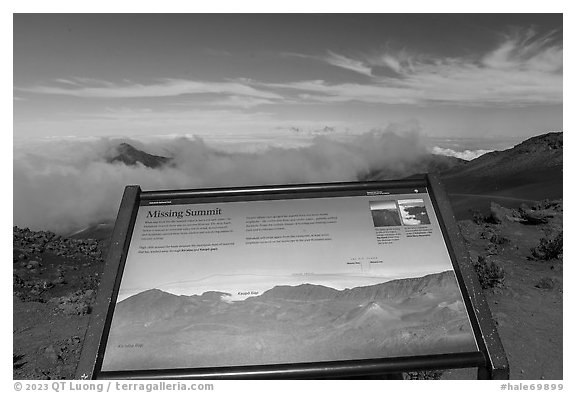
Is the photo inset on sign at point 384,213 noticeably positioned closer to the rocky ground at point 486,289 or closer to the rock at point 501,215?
the rocky ground at point 486,289

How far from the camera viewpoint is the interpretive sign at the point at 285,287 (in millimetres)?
2377

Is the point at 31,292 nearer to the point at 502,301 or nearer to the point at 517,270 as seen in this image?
the point at 502,301

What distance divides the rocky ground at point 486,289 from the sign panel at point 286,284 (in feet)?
4.85

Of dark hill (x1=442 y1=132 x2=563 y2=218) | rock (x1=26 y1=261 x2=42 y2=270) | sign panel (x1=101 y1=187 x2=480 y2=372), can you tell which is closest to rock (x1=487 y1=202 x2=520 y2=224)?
dark hill (x1=442 y1=132 x2=563 y2=218)

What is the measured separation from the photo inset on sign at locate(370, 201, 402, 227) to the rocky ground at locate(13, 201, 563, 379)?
152 centimetres

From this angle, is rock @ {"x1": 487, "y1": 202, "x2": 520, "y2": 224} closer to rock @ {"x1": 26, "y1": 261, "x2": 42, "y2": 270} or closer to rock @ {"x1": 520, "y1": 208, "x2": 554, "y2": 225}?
rock @ {"x1": 520, "y1": 208, "x2": 554, "y2": 225}

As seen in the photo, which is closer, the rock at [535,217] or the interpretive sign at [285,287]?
the interpretive sign at [285,287]

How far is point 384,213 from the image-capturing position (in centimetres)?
300

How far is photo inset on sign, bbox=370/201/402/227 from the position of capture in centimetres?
295

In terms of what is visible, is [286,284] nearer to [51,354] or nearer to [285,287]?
[285,287]

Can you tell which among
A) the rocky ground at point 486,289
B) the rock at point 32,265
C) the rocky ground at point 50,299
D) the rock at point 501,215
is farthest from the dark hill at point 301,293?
the rock at point 501,215

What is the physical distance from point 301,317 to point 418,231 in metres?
0.89

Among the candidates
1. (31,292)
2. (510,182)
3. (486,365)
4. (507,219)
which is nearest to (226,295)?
(486,365)

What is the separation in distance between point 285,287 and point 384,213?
793 mm
